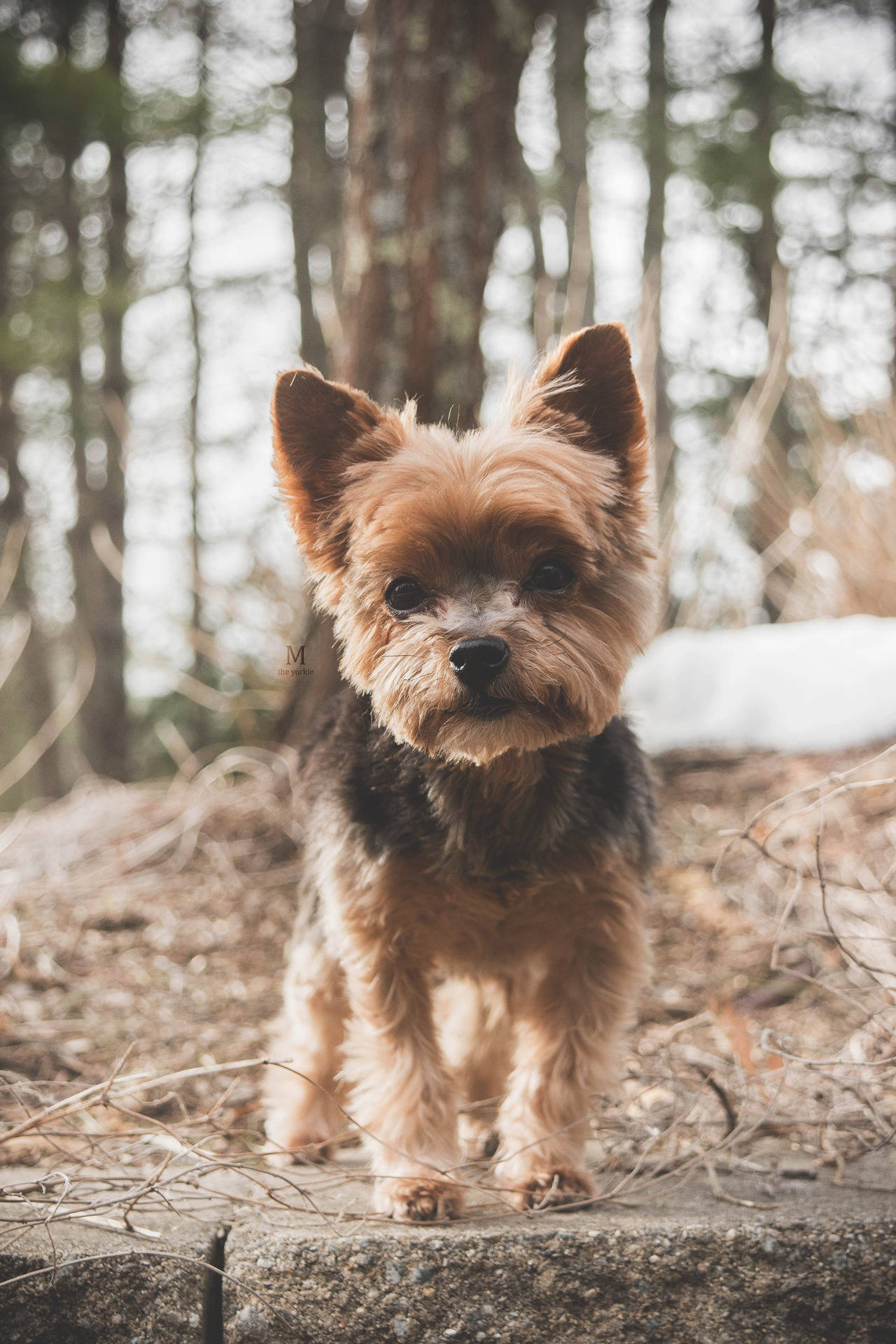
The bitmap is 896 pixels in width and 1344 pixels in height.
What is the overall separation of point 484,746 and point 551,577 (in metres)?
0.50

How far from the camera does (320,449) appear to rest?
2.90 meters

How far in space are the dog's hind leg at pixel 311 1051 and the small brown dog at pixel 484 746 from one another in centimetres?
21

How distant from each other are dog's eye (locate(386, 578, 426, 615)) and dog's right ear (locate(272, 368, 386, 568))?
31 cm

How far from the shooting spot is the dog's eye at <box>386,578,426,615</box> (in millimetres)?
2680

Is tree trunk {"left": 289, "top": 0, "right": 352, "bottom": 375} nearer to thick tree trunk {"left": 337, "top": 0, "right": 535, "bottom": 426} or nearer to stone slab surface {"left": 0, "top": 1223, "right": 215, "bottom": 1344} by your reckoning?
thick tree trunk {"left": 337, "top": 0, "right": 535, "bottom": 426}

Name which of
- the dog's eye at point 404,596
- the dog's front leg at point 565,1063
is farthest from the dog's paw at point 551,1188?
the dog's eye at point 404,596

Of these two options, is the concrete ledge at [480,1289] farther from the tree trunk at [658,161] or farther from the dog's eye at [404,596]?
the tree trunk at [658,161]

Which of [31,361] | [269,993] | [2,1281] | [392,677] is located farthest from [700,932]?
[31,361]

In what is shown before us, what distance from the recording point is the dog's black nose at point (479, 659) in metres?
2.42

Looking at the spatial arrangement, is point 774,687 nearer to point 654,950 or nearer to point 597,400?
point 654,950

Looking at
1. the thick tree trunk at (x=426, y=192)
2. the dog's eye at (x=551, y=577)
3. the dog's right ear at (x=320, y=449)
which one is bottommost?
the dog's eye at (x=551, y=577)

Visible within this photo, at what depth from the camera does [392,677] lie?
8.57 feet

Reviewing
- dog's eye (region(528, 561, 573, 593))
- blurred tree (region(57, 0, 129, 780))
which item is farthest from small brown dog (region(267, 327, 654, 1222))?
blurred tree (region(57, 0, 129, 780))

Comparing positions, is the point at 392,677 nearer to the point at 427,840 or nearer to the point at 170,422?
the point at 427,840
